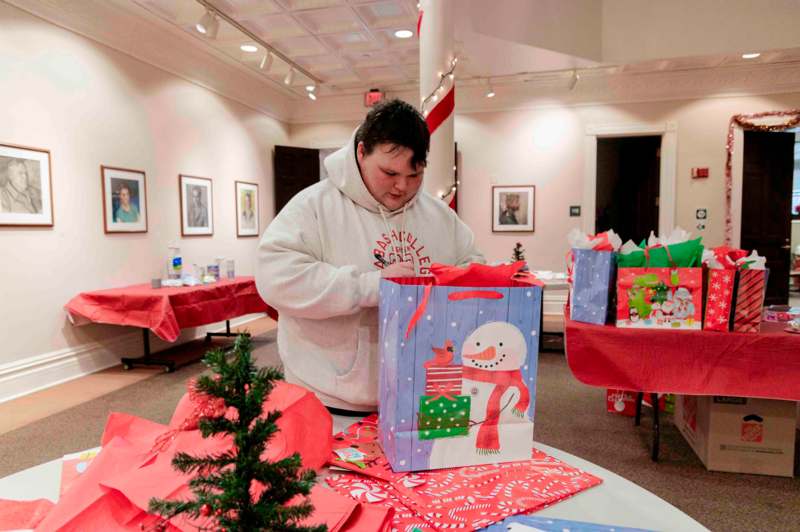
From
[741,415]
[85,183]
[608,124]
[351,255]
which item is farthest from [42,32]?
[608,124]

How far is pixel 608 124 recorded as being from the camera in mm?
6934

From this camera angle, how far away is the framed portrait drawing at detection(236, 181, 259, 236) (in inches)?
260

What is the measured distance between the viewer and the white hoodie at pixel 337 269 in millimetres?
1024

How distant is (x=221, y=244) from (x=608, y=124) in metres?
5.61

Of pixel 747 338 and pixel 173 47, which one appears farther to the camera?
pixel 173 47

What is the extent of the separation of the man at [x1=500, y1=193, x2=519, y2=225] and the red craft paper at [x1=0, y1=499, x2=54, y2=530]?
6987mm

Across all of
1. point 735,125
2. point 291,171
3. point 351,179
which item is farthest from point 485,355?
point 735,125

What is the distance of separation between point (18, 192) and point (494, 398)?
170 inches

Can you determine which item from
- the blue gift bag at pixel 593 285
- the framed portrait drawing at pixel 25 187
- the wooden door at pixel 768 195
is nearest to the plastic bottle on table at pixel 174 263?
the framed portrait drawing at pixel 25 187

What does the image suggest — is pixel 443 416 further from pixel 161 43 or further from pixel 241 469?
pixel 161 43

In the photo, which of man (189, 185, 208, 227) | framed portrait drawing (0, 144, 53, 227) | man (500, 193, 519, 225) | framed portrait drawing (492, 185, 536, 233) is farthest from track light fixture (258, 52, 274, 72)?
man (500, 193, 519, 225)

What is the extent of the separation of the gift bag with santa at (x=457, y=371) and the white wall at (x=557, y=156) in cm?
665

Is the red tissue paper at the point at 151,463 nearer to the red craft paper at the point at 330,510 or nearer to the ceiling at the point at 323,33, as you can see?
the red craft paper at the point at 330,510

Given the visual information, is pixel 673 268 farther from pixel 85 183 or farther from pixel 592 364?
pixel 85 183
